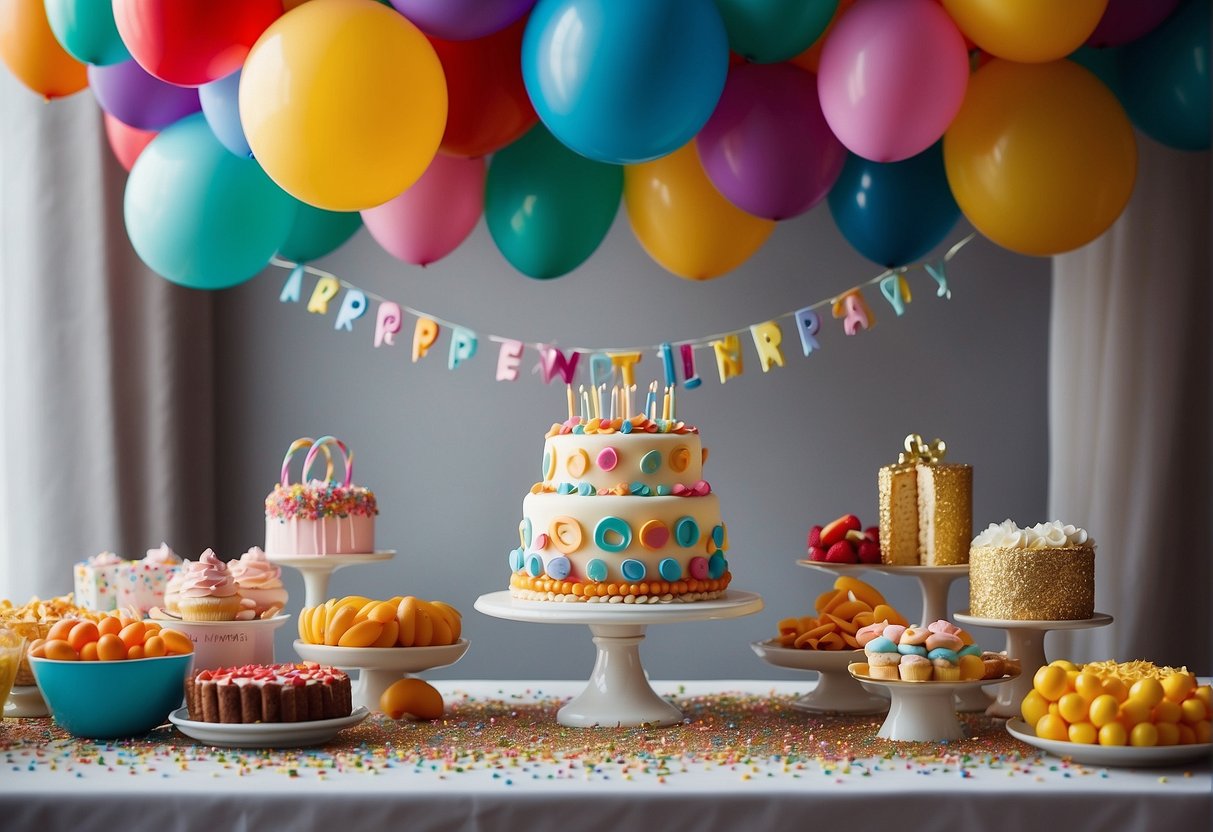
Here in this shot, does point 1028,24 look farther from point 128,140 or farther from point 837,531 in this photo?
point 128,140

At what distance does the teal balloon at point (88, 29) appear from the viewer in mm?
1936

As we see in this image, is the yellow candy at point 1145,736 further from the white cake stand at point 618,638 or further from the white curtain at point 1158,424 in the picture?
the white curtain at point 1158,424

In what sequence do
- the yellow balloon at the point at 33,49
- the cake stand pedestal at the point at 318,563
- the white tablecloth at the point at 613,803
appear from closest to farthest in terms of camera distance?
1. the white tablecloth at the point at 613,803
2. the yellow balloon at the point at 33,49
3. the cake stand pedestal at the point at 318,563

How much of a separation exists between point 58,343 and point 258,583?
1285 mm

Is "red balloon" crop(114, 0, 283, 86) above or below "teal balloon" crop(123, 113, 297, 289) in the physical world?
above

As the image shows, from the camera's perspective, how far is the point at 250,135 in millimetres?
1849

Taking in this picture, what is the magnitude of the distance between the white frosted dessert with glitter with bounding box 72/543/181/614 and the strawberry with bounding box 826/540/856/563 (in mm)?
1119

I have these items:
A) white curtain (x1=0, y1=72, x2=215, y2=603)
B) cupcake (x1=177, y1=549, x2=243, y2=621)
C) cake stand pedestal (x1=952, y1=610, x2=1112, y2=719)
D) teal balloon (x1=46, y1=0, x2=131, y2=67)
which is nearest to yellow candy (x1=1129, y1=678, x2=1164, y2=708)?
cake stand pedestal (x1=952, y1=610, x2=1112, y2=719)

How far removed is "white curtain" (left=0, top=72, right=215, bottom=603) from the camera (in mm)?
3039

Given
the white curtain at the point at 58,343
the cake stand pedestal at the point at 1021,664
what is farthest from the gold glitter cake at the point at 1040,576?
the white curtain at the point at 58,343

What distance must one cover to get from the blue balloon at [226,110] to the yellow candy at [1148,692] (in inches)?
57.6

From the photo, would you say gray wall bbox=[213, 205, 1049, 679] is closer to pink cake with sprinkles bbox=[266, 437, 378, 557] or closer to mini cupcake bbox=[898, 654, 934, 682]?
pink cake with sprinkles bbox=[266, 437, 378, 557]

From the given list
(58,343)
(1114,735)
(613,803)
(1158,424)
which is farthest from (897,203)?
(58,343)

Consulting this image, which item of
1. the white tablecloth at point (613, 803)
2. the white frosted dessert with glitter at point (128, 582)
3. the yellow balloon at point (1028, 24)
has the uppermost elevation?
the yellow balloon at point (1028, 24)
